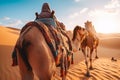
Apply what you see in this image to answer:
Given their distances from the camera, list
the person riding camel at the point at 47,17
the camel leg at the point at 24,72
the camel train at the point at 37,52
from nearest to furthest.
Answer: the camel train at the point at 37,52 → the camel leg at the point at 24,72 → the person riding camel at the point at 47,17

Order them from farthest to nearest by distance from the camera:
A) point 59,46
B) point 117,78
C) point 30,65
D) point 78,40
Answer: point 117,78
point 78,40
point 59,46
point 30,65

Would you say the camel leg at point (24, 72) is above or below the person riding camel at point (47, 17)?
below

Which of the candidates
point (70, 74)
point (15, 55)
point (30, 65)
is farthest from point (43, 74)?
point (70, 74)

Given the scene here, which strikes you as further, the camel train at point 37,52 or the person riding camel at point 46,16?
the person riding camel at point 46,16

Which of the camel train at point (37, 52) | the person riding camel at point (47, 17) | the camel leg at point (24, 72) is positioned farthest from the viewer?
the person riding camel at point (47, 17)

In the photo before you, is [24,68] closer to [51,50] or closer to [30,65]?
[30,65]

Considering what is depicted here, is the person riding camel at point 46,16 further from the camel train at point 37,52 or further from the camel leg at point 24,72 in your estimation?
the camel leg at point 24,72

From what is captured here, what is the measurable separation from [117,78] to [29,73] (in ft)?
21.8

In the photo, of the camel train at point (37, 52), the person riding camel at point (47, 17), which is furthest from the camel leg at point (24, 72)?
the person riding camel at point (47, 17)

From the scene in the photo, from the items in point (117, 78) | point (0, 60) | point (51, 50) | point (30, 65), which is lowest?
point (117, 78)

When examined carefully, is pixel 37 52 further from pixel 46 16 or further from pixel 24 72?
pixel 46 16

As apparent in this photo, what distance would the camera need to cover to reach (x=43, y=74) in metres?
3.90

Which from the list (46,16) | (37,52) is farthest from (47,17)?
(37,52)

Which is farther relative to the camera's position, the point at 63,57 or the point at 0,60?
the point at 0,60
